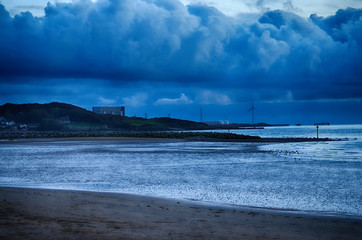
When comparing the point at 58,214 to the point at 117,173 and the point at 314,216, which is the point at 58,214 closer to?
the point at 314,216

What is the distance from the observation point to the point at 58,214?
9750 millimetres

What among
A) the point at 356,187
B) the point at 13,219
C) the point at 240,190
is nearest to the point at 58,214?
the point at 13,219

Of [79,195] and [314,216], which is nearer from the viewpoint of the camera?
[314,216]

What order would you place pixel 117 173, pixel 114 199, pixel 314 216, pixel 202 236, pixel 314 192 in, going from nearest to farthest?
1. pixel 202 236
2. pixel 314 216
3. pixel 114 199
4. pixel 314 192
5. pixel 117 173

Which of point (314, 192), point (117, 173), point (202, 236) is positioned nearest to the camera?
point (202, 236)

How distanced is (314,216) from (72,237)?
659 cm

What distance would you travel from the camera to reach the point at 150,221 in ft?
30.8

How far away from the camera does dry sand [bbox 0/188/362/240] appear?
313 inches

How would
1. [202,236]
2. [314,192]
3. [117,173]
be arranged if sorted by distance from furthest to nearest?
[117,173] < [314,192] < [202,236]

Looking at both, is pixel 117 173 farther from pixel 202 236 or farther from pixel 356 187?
pixel 202 236

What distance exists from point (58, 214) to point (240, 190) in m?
8.36

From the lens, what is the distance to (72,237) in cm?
745

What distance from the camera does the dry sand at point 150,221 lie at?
7957 millimetres

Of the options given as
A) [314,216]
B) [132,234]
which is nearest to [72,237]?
[132,234]
